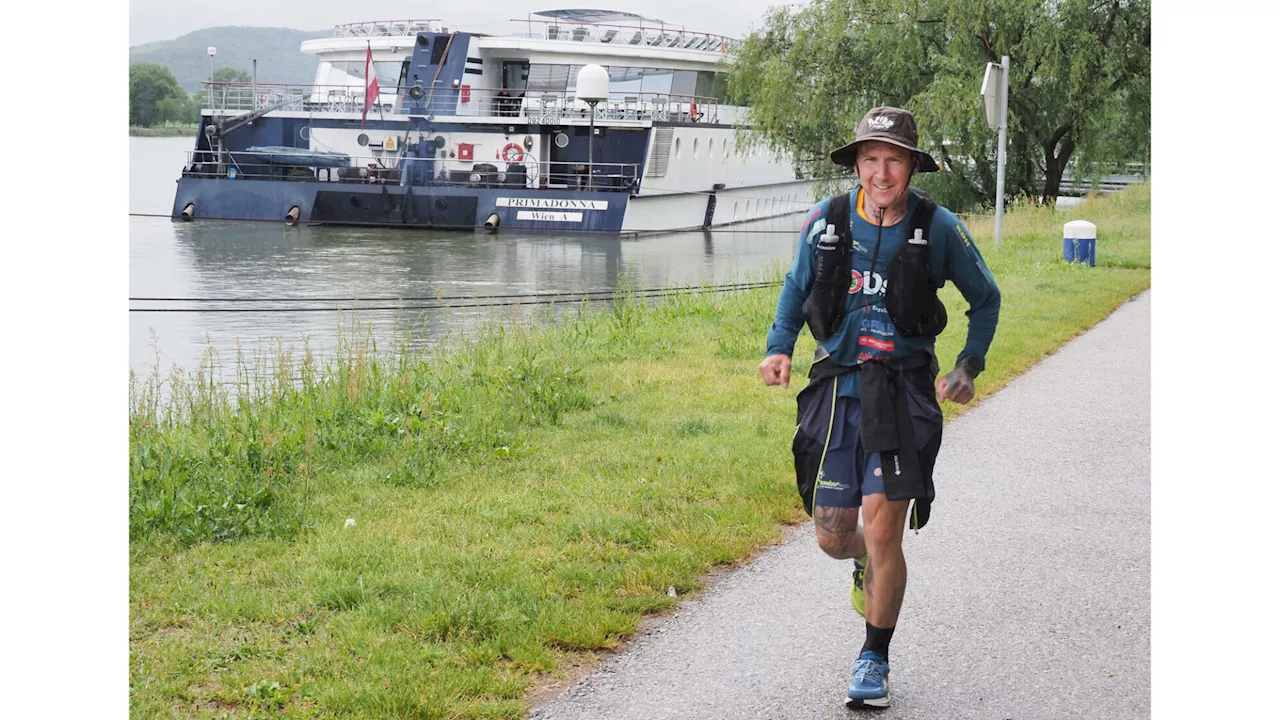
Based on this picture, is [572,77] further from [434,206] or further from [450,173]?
[434,206]

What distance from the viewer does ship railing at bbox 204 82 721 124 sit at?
3653 centimetres

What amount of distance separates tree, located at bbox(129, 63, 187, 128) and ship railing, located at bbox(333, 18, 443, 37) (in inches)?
3091

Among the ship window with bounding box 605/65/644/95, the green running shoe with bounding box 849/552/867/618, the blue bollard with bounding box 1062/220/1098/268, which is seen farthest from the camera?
the ship window with bounding box 605/65/644/95

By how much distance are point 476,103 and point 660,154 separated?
5.42 meters

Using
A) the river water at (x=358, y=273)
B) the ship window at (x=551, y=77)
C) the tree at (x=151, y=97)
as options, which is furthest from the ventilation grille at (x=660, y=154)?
the tree at (x=151, y=97)

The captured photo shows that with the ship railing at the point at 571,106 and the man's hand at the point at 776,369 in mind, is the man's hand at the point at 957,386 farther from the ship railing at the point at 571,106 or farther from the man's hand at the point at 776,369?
the ship railing at the point at 571,106

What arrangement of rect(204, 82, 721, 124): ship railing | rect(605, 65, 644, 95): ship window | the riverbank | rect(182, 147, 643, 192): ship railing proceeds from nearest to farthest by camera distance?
rect(182, 147, 643, 192): ship railing, rect(204, 82, 721, 124): ship railing, rect(605, 65, 644, 95): ship window, the riverbank

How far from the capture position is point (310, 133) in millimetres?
37750

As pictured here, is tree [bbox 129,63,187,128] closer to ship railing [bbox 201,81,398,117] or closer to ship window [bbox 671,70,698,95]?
ship railing [bbox 201,81,398,117]

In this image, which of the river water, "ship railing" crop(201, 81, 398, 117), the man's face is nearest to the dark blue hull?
the river water

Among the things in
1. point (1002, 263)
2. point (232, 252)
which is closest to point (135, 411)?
point (1002, 263)

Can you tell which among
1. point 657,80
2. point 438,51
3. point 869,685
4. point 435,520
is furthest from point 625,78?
point 869,685

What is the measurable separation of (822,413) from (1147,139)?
26.2m

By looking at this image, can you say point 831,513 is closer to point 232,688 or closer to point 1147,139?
point 232,688
